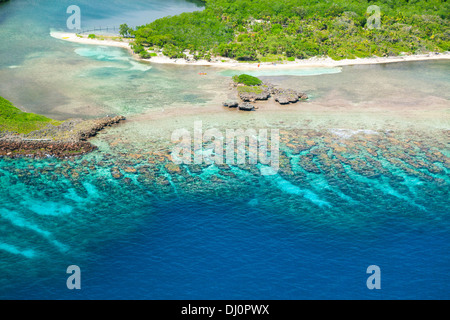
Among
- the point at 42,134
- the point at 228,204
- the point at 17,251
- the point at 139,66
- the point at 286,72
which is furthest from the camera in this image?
the point at 139,66

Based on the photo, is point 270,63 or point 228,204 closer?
point 228,204

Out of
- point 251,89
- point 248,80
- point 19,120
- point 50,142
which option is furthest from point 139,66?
point 50,142

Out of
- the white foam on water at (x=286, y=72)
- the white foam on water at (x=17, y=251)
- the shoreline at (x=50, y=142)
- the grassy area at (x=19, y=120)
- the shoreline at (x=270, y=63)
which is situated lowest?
the white foam on water at (x=17, y=251)

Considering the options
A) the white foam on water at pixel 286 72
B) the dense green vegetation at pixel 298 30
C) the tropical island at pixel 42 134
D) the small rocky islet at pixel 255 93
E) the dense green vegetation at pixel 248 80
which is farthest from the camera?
the dense green vegetation at pixel 298 30

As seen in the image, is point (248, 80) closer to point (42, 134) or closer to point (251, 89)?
point (251, 89)

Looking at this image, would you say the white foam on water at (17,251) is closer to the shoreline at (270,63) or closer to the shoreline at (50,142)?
the shoreline at (50,142)

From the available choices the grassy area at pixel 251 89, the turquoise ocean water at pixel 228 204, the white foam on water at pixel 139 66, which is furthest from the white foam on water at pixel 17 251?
the white foam on water at pixel 139 66
